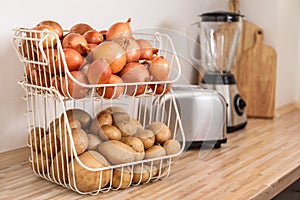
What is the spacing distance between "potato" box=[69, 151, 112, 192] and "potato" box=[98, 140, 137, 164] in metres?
0.01

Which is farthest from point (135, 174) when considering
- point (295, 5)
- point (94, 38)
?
point (295, 5)

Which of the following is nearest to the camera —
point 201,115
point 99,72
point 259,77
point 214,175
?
point 99,72

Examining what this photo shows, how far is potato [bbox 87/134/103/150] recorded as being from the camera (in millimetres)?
1115

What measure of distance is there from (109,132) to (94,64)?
0.17 metres

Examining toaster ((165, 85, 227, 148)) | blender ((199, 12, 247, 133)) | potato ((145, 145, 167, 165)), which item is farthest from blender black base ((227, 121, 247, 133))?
potato ((145, 145, 167, 165))

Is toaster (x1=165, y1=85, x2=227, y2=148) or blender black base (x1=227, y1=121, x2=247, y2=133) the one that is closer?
toaster (x1=165, y1=85, x2=227, y2=148)

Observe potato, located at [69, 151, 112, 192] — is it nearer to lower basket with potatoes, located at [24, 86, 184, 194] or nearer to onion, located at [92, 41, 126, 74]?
lower basket with potatoes, located at [24, 86, 184, 194]

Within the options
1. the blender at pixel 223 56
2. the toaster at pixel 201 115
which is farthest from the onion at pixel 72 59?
the blender at pixel 223 56

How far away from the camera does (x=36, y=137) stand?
3.96 feet

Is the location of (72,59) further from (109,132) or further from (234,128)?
(234,128)

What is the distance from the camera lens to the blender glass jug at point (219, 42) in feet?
6.17

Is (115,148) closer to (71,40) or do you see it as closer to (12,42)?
(71,40)

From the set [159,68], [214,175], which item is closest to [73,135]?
[159,68]

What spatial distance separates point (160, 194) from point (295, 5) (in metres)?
1.35
